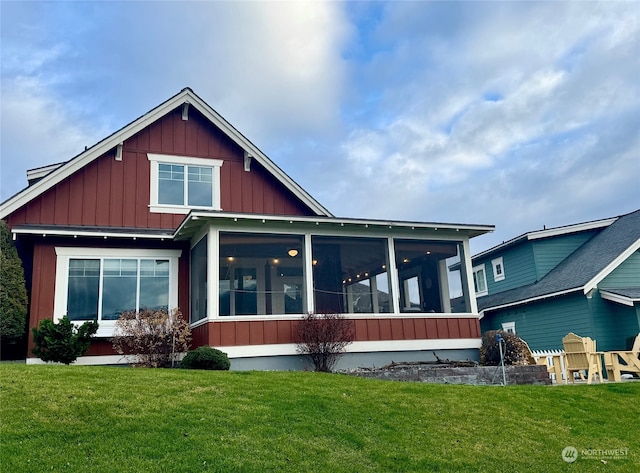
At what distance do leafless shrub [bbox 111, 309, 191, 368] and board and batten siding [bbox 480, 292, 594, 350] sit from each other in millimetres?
12162

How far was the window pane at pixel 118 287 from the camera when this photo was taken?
12.8 m

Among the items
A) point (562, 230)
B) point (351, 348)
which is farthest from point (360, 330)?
point (562, 230)

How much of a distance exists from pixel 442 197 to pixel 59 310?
116 feet

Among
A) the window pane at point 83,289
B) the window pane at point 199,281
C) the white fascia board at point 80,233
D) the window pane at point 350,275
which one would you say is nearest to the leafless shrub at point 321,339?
the window pane at point 350,275

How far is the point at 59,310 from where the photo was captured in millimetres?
12391

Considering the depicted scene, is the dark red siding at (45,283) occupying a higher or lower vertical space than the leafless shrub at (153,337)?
higher

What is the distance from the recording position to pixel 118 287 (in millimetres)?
12984

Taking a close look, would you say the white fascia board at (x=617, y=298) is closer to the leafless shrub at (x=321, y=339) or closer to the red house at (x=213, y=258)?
the red house at (x=213, y=258)

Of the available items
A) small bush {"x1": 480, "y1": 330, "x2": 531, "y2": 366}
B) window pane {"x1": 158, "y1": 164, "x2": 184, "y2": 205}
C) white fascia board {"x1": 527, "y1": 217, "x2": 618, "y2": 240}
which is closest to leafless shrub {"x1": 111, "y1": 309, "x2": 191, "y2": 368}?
window pane {"x1": 158, "y1": 164, "x2": 184, "y2": 205}

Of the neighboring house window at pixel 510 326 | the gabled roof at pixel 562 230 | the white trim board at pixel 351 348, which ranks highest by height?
the gabled roof at pixel 562 230

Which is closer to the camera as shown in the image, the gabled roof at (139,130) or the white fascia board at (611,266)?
Answer: the gabled roof at (139,130)

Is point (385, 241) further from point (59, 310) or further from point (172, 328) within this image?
point (59, 310)

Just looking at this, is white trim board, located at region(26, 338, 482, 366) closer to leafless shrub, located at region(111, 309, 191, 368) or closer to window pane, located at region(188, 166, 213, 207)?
leafless shrub, located at region(111, 309, 191, 368)

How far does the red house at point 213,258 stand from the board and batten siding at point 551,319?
545 cm
